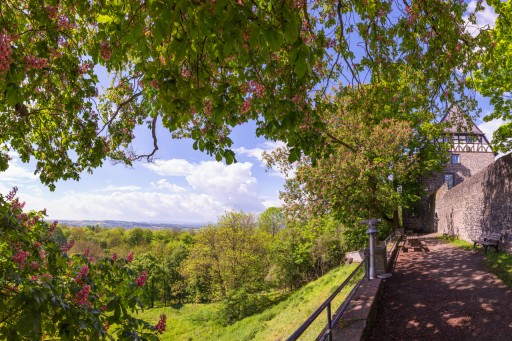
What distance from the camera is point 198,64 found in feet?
11.9

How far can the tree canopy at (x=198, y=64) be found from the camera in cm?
242

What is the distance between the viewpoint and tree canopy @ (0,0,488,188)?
2418 mm

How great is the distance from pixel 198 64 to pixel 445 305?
6548 mm

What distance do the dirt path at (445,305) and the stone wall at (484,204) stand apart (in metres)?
2.66

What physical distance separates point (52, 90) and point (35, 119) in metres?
2.03

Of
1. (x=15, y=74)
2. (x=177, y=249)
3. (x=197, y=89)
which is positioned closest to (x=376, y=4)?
(x=197, y=89)

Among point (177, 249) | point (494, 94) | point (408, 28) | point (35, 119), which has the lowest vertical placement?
point (177, 249)

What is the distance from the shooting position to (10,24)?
4133 mm

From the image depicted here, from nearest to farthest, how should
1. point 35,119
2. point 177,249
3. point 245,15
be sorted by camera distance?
point 245,15 → point 35,119 → point 177,249

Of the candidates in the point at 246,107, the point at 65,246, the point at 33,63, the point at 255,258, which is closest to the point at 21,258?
the point at 65,246

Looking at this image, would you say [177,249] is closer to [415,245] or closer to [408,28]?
[415,245]

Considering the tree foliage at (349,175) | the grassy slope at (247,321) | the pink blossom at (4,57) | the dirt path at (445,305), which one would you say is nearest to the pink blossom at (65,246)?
the pink blossom at (4,57)

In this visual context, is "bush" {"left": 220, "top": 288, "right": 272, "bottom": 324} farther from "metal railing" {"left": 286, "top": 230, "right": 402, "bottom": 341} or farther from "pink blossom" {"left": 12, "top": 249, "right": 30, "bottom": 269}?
"pink blossom" {"left": 12, "top": 249, "right": 30, "bottom": 269}

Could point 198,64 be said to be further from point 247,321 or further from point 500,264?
point 247,321
